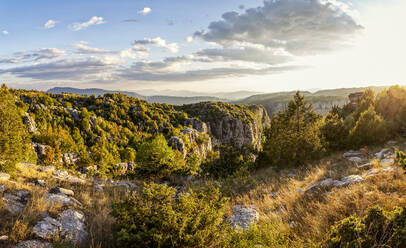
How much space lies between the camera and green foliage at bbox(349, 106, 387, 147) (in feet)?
53.1

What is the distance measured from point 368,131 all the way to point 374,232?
55.4 ft

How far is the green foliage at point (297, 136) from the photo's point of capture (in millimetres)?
16234

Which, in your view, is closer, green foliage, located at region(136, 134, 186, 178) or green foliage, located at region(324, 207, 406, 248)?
green foliage, located at region(324, 207, 406, 248)

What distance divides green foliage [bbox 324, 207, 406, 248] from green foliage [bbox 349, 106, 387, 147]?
1629 centimetres

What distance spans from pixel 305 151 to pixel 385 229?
46.7 feet

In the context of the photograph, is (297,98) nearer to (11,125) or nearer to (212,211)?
(212,211)

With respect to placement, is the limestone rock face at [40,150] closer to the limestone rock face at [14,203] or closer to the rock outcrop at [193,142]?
the limestone rock face at [14,203]

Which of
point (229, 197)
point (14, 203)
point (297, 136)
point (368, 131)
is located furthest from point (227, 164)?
point (14, 203)

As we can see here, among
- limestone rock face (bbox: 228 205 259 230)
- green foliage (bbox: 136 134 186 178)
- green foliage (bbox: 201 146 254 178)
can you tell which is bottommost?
green foliage (bbox: 201 146 254 178)

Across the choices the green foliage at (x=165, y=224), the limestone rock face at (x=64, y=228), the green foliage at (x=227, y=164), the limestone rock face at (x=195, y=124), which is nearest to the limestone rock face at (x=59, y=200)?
→ the limestone rock face at (x=64, y=228)

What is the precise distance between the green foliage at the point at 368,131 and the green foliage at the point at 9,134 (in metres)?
22.1

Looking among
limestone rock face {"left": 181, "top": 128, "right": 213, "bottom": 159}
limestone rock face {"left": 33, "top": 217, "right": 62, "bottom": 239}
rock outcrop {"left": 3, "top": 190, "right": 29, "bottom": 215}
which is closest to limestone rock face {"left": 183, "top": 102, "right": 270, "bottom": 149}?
limestone rock face {"left": 181, "top": 128, "right": 213, "bottom": 159}

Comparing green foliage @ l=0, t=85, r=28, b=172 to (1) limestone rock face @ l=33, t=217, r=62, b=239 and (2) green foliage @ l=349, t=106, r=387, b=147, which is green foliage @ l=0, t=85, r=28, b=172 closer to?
(1) limestone rock face @ l=33, t=217, r=62, b=239

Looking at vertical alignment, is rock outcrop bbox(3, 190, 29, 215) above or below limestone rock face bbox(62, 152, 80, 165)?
above
